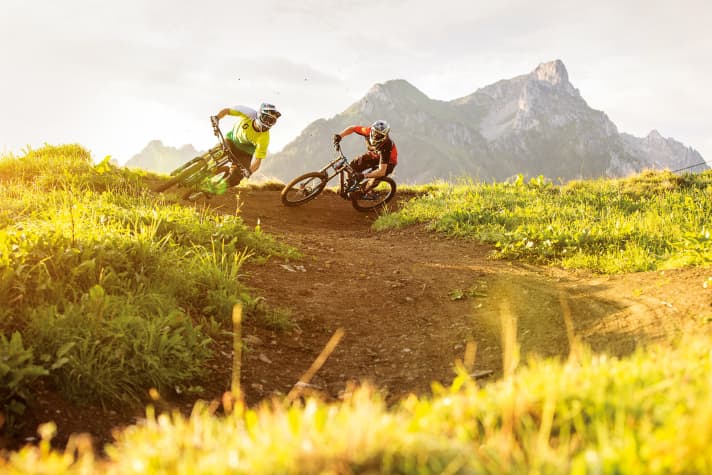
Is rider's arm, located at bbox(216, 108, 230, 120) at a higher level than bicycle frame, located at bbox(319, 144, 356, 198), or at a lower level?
higher

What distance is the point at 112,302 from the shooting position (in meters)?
4.25

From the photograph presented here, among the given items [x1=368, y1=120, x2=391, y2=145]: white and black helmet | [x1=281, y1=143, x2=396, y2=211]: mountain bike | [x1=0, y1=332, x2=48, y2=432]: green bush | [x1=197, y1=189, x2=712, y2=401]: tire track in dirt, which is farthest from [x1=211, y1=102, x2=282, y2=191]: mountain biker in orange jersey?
[x1=0, y1=332, x2=48, y2=432]: green bush

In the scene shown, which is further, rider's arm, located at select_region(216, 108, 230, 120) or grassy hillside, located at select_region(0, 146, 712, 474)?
rider's arm, located at select_region(216, 108, 230, 120)

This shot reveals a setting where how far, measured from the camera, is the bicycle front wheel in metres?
14.8

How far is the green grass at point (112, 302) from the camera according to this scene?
11.9 feet

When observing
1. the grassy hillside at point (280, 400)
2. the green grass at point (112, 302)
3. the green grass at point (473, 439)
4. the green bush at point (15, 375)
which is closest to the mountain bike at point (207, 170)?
the grassy hillside at point (280, 400)

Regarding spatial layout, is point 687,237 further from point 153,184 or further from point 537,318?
point 153,184

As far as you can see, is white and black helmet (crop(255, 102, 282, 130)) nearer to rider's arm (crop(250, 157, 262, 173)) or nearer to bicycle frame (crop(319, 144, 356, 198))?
rider's arm (crop(250, 157, 262, 173))

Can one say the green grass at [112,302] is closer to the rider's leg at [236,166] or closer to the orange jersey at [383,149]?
the rider's leg at [236,166]

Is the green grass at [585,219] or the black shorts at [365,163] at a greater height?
the black shorts at [365,163]

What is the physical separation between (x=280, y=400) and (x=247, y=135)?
10.4 meters

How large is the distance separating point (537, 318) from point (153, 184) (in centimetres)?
1187

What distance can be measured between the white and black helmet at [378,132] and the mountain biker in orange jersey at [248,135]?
2.87 m

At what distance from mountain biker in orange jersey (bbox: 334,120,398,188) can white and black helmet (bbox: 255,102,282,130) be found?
7.46ft
